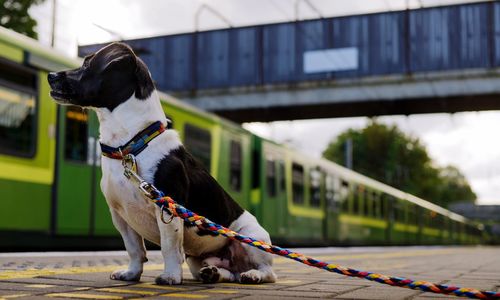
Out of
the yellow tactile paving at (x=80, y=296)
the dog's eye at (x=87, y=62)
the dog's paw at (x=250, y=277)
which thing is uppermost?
the dog's eye at (x=87, y=62)

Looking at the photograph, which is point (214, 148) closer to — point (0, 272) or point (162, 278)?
point (0, 272)

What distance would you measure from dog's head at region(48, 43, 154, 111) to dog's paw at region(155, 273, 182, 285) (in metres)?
1.01

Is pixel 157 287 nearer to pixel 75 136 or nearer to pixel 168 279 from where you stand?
pixel 168 279

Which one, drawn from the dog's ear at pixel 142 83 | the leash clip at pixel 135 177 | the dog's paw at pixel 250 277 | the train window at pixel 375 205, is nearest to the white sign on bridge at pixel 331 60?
the train window at pixel 375 205

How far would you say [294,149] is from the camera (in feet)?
62.3

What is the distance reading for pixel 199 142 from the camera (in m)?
13.0

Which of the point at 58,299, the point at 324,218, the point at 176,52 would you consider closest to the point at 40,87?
the point at 58,299

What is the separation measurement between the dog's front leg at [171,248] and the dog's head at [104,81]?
698 mm

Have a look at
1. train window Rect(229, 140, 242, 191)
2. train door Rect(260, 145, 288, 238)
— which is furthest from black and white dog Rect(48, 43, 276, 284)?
train door Rect(260, 145, 288, 238)

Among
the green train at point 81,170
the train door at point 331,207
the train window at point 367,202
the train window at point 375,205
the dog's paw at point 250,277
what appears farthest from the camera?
the train window at point 375,205

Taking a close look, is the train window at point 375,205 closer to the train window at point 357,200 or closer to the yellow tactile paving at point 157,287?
the train window at point 357,200

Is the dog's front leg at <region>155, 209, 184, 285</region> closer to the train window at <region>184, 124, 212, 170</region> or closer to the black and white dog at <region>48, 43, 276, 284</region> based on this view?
the black and white dog at <region>48, 43, 276, 284</region>

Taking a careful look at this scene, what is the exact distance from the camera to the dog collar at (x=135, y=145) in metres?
3.91

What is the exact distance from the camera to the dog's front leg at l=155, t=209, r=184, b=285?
12.8 feet
